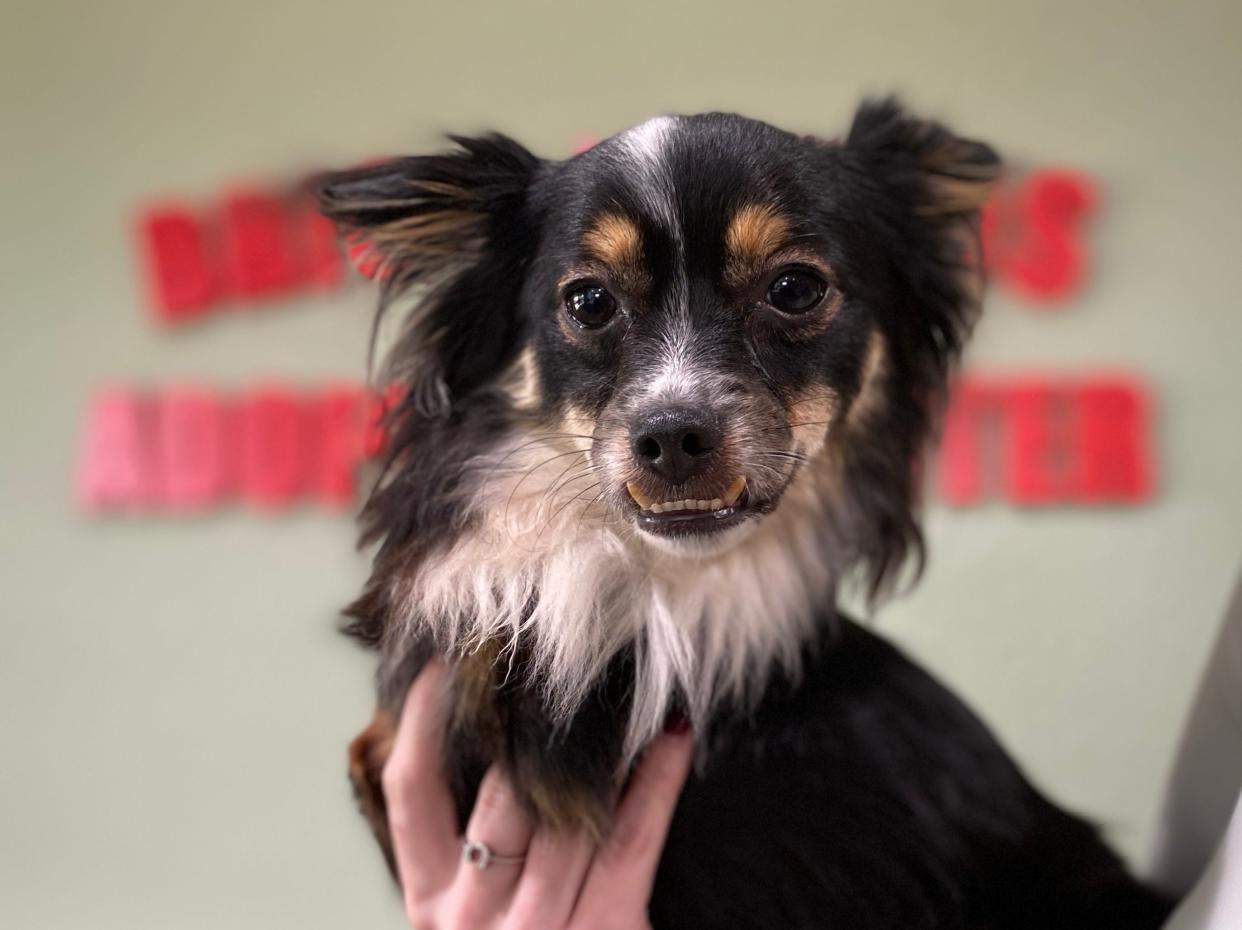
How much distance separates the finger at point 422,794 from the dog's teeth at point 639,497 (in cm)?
29

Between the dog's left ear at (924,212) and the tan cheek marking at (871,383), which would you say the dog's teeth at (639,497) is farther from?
the dog's left ear at (924,212)

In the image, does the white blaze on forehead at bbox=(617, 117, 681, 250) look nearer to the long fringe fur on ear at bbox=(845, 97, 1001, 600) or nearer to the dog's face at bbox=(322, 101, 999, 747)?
the dog's face at bbox=(322, 101, 999, 747)

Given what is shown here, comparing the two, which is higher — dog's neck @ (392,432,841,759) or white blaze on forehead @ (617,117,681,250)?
white blaze on forehead @ (617,117,681,250)

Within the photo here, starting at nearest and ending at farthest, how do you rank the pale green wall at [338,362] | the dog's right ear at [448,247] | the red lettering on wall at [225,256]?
the dog's right ear at [448,247]
the pale green wall at [338,362]
the red lettering on wall at [225,256]

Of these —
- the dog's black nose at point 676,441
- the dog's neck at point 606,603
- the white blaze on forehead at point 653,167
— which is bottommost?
the dog's neck at point 606,603

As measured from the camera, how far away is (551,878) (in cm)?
107

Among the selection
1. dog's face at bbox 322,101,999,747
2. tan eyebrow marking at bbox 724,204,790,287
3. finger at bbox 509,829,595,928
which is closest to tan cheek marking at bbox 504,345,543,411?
dog's face at bbox 322,101,999,747

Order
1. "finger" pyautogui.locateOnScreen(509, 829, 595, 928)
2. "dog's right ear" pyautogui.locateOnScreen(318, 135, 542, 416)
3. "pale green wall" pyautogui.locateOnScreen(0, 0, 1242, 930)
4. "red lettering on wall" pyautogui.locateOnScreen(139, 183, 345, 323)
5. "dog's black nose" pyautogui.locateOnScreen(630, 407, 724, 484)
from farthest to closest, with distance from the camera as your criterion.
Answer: "red lettering on wall" pyautogui.locateOnScreen(139, 183, 345, 323) < "pale green wall" pyautogui.locateOnScreen(0, 0, 1242, 930) < "dog's right ear" pyautogui.locateOnScreen(318, 135, 542, 416) < "finger" pyautogui.locateOnScreen(509, 829, 595, 928) < "dog's black nose" pyautogui.locateOnScreen(630, 407, 724, 484)

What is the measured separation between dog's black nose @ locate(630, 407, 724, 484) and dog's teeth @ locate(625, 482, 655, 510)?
0.03 metres

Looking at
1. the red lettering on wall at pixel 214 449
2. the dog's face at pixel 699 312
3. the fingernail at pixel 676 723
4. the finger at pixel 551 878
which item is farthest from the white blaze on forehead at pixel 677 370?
the red lettering on wall at pixel 214 449

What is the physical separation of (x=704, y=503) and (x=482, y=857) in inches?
17.5

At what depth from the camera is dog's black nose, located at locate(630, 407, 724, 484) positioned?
0.95 meters

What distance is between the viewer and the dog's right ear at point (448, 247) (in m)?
1.18

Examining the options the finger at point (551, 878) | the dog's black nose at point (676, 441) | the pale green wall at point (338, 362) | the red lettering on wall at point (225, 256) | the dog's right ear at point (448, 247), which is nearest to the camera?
the dog's black nose at point (676, 441)
